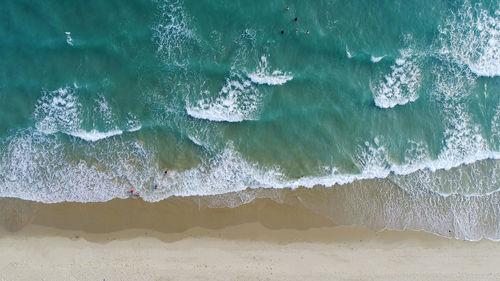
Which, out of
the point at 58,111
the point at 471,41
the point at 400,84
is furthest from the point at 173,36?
the point at 471,41

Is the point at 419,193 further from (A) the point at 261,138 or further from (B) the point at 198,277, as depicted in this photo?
(B) the point at 198,277

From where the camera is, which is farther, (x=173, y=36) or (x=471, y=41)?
(x=471, y=41)

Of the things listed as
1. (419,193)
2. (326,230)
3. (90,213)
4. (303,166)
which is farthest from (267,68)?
(90,213)

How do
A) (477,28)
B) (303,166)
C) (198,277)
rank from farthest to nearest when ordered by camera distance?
(477,28)
(303,166)
(198,277)

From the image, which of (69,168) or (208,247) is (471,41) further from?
(69,168)

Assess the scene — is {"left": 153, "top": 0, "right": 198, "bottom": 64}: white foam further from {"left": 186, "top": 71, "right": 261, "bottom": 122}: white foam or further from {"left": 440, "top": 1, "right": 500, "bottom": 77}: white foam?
{"left": 440, "top": 1, "right": 500, "bottom": 77}: white foam

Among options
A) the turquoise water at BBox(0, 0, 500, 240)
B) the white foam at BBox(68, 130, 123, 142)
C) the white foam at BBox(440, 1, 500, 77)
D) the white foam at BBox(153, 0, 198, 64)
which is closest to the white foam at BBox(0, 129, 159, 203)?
the turquoise water at BBox(0, 0, 500, 240)
